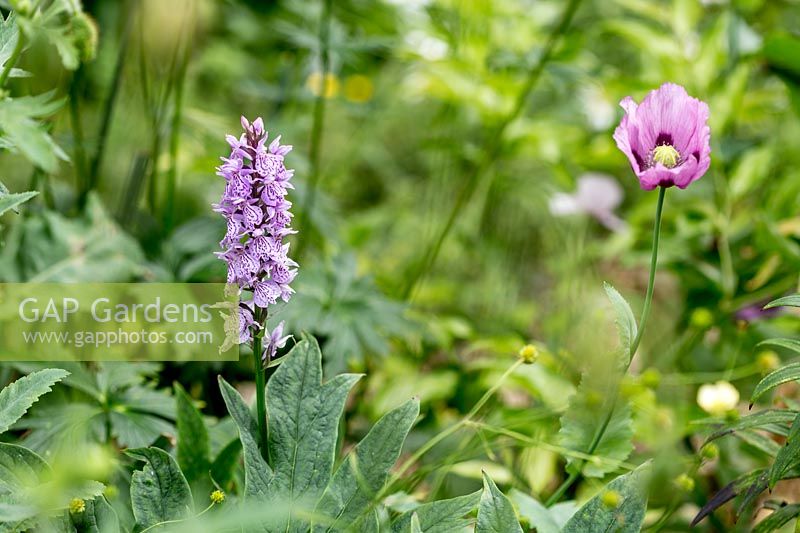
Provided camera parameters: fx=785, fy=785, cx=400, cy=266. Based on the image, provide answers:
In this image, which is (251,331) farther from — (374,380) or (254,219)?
(374,380)

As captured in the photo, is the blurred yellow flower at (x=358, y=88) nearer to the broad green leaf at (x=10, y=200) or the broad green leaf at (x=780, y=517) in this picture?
the broad green leaf at (x=10, y=200)

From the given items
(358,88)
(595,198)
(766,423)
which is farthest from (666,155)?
(358,88)

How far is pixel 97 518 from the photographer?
71 centimetres

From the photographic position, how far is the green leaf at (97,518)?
69 cm

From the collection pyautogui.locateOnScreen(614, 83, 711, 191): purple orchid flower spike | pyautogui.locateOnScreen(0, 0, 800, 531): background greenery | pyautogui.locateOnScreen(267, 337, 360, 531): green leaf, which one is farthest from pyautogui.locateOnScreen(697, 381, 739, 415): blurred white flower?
pyautogui.locateOnScreen(267, 337, 360, 531): green leaf

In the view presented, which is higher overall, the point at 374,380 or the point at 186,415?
the point at 374,380

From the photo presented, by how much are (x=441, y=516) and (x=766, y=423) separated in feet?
1.10

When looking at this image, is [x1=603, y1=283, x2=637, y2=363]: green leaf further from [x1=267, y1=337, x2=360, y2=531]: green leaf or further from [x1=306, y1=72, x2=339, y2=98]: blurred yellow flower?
[x1=306, y1=72, x2=339, y2=98]: blurred yellow flower

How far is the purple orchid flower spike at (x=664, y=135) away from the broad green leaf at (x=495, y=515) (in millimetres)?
314

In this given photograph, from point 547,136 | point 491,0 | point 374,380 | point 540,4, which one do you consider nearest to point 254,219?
point 374,380

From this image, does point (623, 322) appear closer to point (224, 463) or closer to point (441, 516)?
point (441, 516)

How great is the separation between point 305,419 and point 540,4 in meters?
1.51

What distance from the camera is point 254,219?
67cm

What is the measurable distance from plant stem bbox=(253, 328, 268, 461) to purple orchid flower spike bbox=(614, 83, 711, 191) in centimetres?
38
